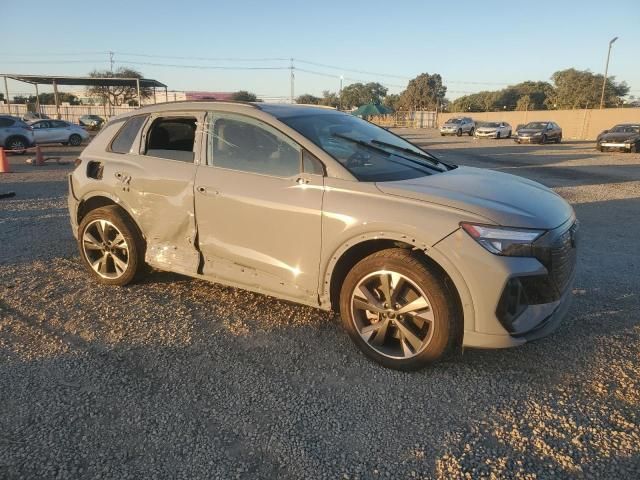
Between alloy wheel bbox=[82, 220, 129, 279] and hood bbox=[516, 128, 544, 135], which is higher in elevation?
hood bbox=[516, 128, 544, 135]

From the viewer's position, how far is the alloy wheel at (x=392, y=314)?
309 centimetres

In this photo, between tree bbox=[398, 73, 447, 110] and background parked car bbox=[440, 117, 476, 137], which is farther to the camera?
tree bbox=[398, 73, 447, 110]

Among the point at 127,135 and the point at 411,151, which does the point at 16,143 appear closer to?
the point at 127,135

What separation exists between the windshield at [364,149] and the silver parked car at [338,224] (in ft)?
0.06

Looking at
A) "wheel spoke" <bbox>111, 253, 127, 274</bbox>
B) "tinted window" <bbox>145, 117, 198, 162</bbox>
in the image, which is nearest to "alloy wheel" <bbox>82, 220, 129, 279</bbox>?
"wheel spoke" <bbox>111, 253, 127, 274</bbox>

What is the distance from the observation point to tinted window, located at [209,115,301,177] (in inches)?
140

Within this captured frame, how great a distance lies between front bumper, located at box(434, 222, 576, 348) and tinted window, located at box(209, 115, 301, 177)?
133 cm

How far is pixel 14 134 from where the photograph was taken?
19.2 m

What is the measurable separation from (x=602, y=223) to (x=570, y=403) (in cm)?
596

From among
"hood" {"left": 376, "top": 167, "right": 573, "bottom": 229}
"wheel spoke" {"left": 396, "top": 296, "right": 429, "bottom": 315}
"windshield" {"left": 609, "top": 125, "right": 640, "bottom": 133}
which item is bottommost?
"wheel spoke" {"left": 396, "top": 296, "right": 429, "bottom": 315}

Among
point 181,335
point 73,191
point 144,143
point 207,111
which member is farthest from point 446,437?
point 73,191

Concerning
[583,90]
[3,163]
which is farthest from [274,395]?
[583,90]

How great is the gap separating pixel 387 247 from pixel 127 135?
282 centimetres

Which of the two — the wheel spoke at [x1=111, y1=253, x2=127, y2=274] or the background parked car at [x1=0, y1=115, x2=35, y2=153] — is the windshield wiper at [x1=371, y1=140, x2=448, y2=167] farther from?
the background parked car at [x1=0, y1=115, x2=35, y2=153]
